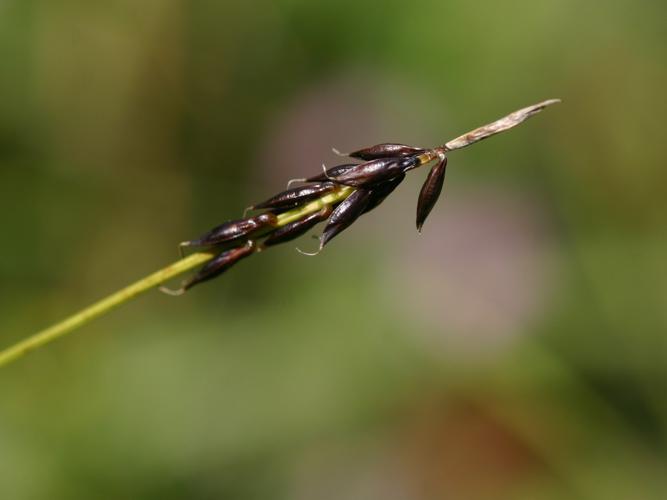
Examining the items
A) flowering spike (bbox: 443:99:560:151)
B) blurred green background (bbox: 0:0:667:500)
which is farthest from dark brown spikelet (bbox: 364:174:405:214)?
blurred green background (bbox: 0:0:667:500)

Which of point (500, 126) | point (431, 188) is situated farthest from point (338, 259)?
point (500, 126)

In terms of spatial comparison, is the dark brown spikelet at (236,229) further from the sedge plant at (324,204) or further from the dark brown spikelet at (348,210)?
the dark brown spikelet at (348,210)

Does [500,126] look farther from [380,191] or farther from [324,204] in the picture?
[324,204]

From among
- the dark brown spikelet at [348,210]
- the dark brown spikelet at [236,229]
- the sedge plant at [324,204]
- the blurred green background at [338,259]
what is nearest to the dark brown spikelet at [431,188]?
the sedge plant at [324,204]

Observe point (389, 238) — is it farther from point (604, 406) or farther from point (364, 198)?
point (364, 198)

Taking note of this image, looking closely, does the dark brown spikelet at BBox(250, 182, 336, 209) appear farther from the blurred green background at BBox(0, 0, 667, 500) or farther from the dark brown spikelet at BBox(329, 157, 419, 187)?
the blurred green background at BBox(0, 0, 667, 500)

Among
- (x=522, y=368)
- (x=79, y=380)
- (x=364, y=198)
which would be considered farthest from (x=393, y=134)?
(x=364, y=198)
